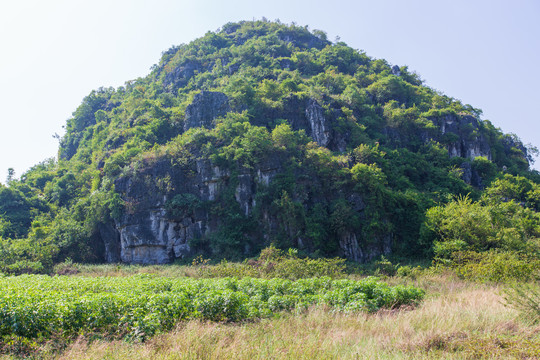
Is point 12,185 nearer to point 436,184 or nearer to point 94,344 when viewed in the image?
point 94,344

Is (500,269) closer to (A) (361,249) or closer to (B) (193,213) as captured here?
(A) (361,249)

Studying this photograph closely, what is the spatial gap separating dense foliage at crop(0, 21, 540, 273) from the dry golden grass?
1226cm

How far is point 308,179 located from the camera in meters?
25.6

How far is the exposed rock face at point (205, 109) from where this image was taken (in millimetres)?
33062

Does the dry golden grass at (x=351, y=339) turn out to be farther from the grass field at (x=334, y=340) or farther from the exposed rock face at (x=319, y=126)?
the exposed rock face at (x=319, y=126)

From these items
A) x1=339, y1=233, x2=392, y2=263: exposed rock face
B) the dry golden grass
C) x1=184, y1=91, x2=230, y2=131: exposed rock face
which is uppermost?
x1=184, y1=91, x2=230, y2=131: exposed rock face

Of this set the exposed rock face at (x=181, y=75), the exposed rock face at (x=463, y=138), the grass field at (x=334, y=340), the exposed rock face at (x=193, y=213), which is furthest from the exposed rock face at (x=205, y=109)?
the grass field at (x=334, y=340)

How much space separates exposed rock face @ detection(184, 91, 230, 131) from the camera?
108 feet

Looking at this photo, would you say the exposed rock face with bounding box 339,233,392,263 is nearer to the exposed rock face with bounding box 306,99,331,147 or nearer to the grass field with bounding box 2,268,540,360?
the exposed rock face with bounding box 306,99,331,147

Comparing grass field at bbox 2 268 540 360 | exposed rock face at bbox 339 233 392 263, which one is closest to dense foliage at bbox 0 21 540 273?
exposed rock face at bbox 339 233 392 263

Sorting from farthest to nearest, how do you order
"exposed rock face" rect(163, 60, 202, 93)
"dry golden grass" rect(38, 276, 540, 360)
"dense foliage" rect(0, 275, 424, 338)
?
"exposed rock face" rect(163, 60, 202, 93) → "dense foliage" rect(0, 275, 424, 338) → "dry golden grass" rect(38, 276, 540, 360)

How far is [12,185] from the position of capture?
1443 inches

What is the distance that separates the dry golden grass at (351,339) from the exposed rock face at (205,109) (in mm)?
28679

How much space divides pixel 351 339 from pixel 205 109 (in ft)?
102
